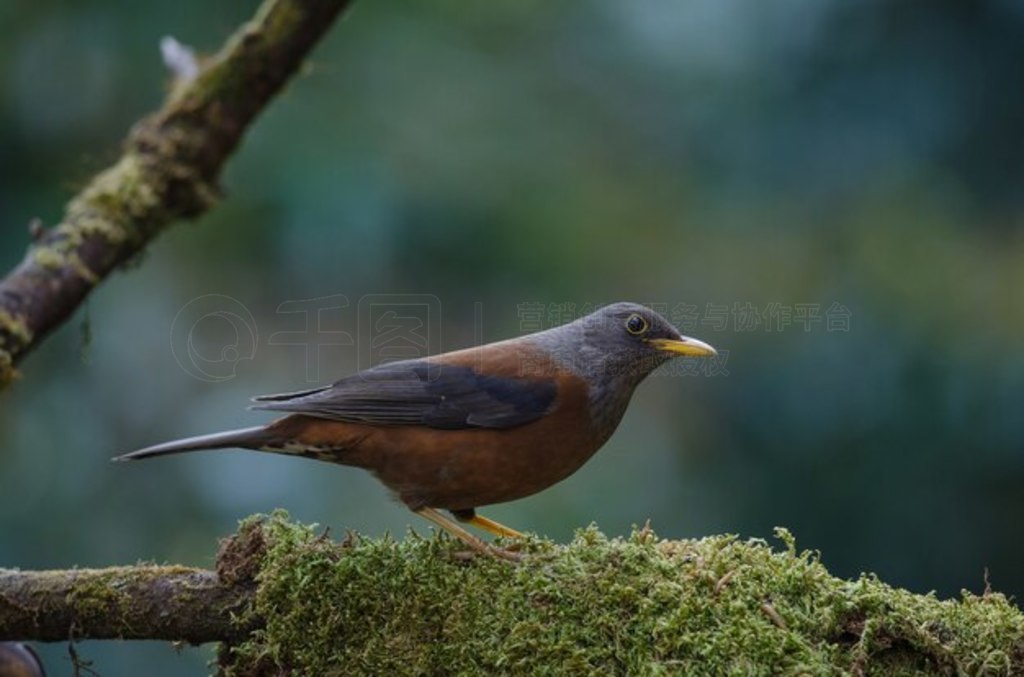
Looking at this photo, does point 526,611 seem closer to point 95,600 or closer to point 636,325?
point 95,600

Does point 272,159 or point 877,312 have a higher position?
point 272,159

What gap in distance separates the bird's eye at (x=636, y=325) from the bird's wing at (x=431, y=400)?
0.59 meters

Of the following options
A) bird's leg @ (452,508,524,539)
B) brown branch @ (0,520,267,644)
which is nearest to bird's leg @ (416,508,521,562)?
bird's leg @ (452,508,524,539)

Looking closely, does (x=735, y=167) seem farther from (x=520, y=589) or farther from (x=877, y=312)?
(x=520, y=589)

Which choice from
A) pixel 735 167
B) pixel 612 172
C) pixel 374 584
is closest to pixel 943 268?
pixel 735 167

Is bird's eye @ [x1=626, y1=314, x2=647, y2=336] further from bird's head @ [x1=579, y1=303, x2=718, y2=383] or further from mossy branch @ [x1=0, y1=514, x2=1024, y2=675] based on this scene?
mossy branch @ [x1=0, y1=514, x2=1024, y2=675]

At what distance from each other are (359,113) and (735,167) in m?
3.08

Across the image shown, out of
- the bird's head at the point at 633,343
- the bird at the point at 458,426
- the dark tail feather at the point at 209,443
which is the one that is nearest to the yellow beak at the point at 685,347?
the bird's head at the point at 633,343

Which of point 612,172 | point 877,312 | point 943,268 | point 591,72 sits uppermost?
point 591,72

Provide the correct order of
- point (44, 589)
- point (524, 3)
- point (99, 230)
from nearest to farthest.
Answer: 1. point (44, 589)
2. point (99, 230)
3. point (524, 3)

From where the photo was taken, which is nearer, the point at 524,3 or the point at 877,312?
the point at 877,312

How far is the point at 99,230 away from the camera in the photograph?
22.2ft

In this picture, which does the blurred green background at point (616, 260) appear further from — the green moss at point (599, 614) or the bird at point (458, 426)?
the green moss at point (599, 614)

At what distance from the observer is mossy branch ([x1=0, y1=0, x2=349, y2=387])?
6535 mm
